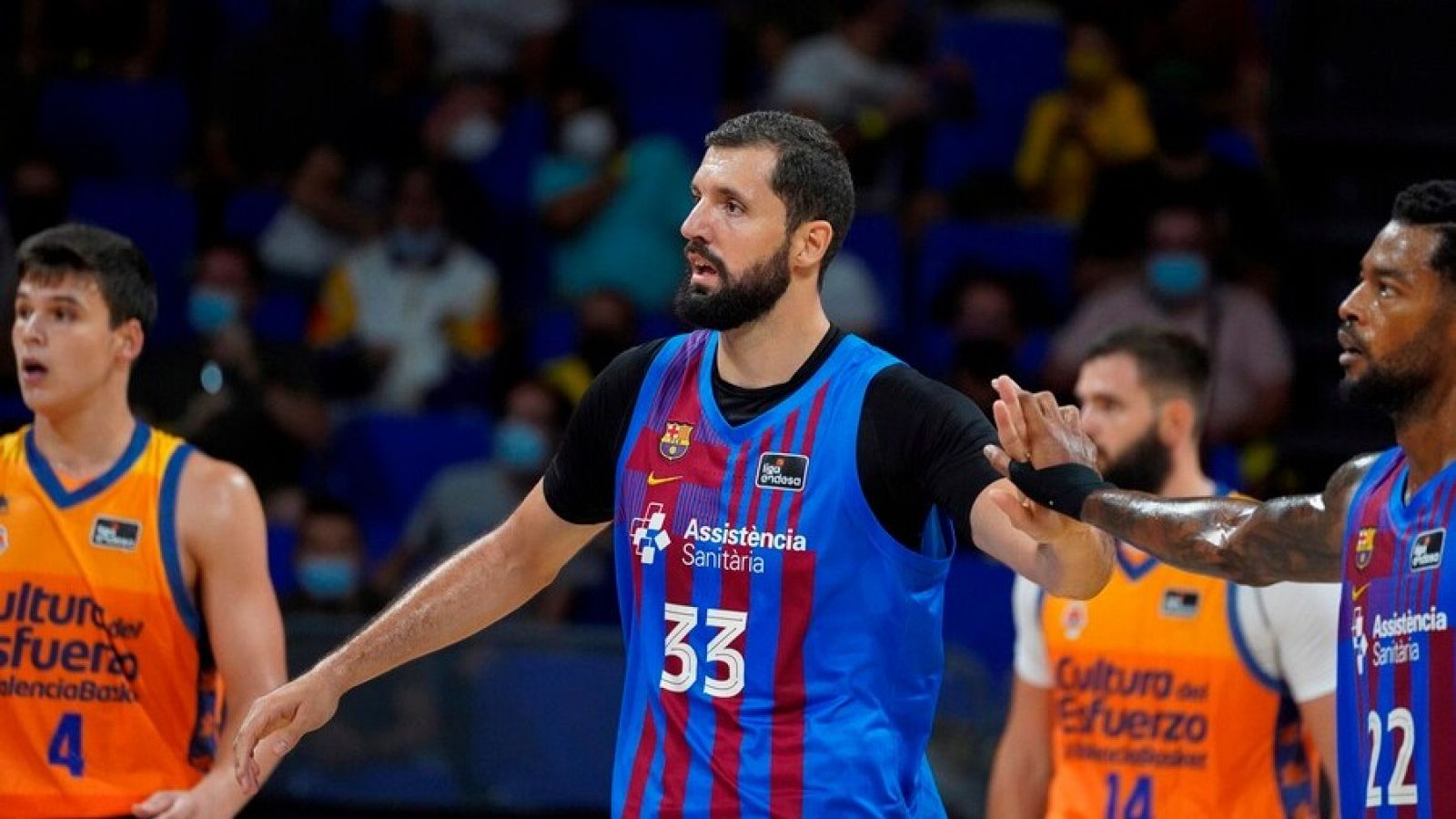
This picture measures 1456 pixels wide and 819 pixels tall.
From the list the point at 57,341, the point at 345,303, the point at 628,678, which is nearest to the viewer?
the point at 628,678

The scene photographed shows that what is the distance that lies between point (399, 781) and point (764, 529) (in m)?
4.25

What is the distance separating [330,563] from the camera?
9945 millimetres

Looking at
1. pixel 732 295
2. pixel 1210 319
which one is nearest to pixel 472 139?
pixel 1210 319

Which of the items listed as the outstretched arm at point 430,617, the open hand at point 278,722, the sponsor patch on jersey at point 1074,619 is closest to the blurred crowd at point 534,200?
the sponsor patch on jersey at point 1074,619

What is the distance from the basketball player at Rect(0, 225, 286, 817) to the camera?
Result: 19.7 feet

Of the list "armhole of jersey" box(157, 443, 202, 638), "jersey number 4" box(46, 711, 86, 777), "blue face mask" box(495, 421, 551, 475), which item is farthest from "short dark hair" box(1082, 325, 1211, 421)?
"blue face mask" box(495, 421, 551, 475)

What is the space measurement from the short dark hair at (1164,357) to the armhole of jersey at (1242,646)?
2.51 feet

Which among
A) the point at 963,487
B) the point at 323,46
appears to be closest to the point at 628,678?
the point at 963,487

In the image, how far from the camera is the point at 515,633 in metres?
8.62

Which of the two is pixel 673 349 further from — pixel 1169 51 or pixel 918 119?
pixel 1169 51

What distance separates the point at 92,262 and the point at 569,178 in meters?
6.02

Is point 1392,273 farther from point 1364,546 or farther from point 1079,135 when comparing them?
point 1079,135

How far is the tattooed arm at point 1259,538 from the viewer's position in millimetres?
4664

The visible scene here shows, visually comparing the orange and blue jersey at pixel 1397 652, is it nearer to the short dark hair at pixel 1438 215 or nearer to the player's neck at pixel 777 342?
the short dark hair at pixel 1438 215
